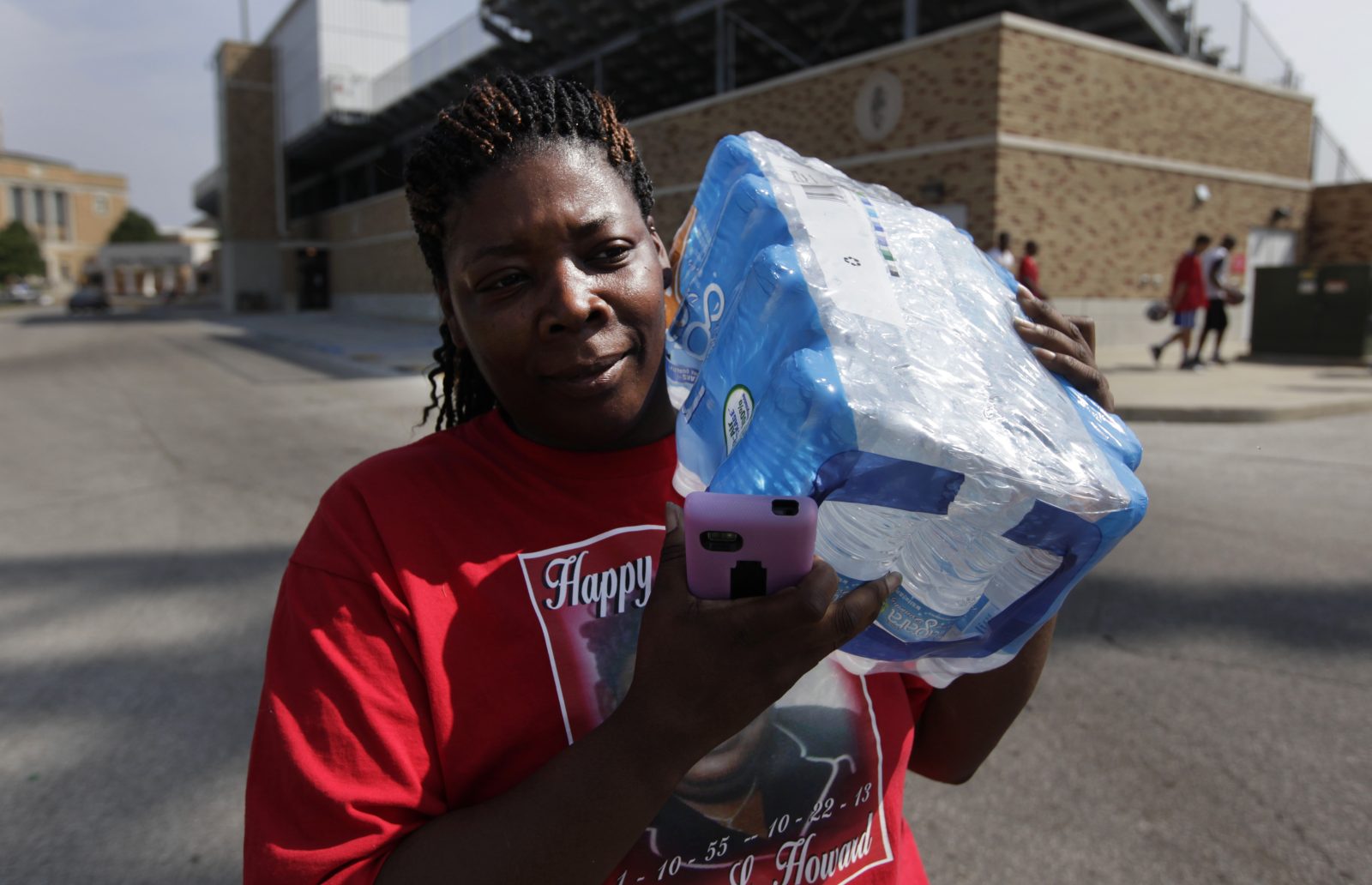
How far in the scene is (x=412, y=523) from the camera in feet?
3.62

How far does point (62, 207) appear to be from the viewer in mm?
96562

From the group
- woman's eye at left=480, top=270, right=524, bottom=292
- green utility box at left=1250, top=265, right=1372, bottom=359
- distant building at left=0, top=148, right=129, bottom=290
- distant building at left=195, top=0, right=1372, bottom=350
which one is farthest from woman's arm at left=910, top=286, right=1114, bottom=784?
distant building at left=0, top=148, right=129, bottom=290

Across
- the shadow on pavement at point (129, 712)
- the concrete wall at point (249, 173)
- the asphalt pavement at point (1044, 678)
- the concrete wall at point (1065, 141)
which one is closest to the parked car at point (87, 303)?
the concrete wall at point (249, 173)

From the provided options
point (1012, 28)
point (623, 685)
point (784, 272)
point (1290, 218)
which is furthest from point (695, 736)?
point (1290, 218)

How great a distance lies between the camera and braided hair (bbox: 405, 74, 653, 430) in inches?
46.8

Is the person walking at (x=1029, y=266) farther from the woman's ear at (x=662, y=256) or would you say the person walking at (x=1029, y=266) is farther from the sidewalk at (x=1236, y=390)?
the woman's ear at (x=662, y=256)

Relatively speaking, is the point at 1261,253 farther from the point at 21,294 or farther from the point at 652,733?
the point at 21,294

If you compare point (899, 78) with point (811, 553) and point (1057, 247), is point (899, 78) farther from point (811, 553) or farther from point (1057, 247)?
point (811, 553)

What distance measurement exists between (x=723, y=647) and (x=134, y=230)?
11565 centimetres

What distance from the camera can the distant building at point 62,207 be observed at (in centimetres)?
9075

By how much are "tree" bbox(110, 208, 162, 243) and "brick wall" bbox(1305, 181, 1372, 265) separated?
352 ft

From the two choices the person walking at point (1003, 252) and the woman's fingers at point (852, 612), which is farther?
the person walking at point (1003, 252)

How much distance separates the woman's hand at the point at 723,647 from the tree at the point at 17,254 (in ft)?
316

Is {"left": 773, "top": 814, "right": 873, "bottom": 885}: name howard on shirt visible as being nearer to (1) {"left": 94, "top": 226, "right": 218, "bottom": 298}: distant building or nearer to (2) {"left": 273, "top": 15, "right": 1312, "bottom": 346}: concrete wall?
(2) {"left": 273, "top": 15, "right": 1312, "bottom": 346}: concrete wall
